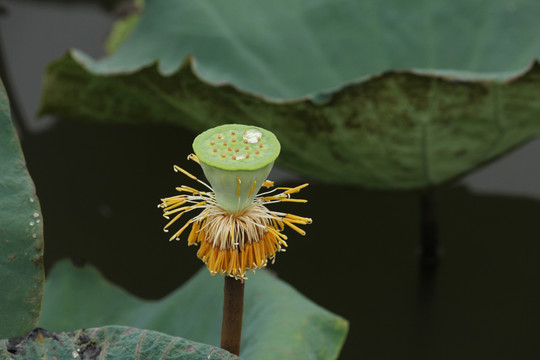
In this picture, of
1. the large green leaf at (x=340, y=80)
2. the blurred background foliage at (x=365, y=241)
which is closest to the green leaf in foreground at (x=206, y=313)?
the blurred background foliage at (x=365, y=241)

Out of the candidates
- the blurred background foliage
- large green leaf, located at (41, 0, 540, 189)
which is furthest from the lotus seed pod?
the blurred background foliage

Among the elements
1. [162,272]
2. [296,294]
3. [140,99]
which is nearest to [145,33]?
[140,99]

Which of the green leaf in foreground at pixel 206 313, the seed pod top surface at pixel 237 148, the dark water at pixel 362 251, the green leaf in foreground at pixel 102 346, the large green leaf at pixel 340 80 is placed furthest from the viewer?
the dark water at pixel 362 251

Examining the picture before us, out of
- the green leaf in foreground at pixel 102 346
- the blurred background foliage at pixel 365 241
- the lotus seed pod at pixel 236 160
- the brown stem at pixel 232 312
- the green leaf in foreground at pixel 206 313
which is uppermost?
the lotus seed pod at pixel 236 160

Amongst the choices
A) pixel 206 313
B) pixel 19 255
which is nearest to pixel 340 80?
pixel 206 313

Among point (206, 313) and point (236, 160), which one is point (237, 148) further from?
point (206, 313)

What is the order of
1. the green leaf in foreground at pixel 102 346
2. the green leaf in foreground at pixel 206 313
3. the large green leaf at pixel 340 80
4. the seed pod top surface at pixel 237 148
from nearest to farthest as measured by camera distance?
the seed pod top surface at pixel 237 148, the green leaf in foreground at pixel 102 346, the green leaf in foreground at pixel 206 313, the large green leaf at pixel 340 80

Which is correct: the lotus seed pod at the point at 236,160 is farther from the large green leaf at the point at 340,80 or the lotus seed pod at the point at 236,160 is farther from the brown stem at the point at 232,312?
the large green leaf at the point at 340,80
